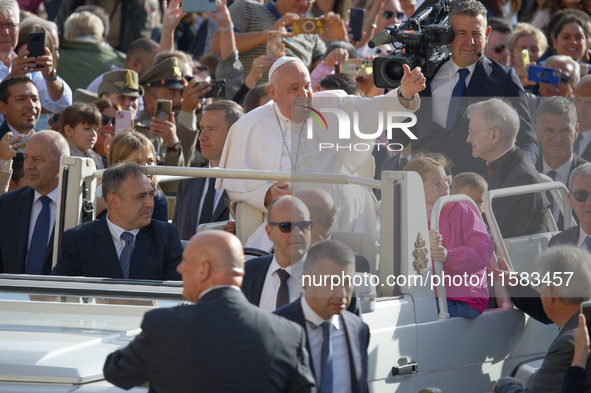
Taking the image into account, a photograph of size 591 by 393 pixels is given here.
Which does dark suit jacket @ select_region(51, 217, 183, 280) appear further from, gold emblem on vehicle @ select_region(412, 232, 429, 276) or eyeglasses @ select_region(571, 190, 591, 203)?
→ eyeglasses @ select_region(571, 190, 591, 203)

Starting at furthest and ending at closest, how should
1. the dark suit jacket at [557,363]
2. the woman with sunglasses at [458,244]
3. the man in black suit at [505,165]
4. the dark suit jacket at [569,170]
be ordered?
the dark suit jacket at [569,170], the man in black suit at [505,165], the woman with sunglasses at [458,244], the dark suit jacket at [557,363]

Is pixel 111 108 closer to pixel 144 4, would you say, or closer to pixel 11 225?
pixel 11 225

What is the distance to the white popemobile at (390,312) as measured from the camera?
4969mm

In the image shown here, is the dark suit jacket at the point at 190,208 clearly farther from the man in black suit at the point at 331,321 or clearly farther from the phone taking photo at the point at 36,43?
the man in black suit at the point at 331,321

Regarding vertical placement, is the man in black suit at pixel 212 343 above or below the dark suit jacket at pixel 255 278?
below

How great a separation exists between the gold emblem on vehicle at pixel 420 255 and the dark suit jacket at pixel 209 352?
1617mm

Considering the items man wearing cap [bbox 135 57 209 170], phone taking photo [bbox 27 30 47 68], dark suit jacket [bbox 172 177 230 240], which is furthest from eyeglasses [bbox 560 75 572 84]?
phone taking photo [bbox 27 30 47 68]

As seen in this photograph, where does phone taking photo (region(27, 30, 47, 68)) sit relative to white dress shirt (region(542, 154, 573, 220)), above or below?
above

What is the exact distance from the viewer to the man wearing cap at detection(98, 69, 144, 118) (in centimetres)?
875

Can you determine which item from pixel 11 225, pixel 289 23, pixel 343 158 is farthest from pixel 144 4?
pixel 343 158

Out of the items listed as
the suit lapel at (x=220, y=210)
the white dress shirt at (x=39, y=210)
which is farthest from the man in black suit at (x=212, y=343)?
the suit lapel at (x=220, y=210)

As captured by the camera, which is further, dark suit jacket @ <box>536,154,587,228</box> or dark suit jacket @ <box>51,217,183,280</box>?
dark suit jacket @ <box>536,154,587,228</box>

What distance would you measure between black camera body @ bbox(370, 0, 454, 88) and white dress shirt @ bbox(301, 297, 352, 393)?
2.00 m

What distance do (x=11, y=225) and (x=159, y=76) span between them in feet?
9.58
